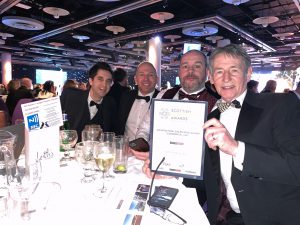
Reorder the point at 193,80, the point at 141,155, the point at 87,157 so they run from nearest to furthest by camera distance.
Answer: the point at 87,157
the point at 141,155
the point at 193,80

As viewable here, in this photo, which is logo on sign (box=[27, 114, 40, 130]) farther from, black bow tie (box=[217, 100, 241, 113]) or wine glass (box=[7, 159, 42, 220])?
black bow tie (box=[217, 100, 241, 113])

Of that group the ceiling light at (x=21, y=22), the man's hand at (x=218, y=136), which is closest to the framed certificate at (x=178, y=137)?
the man's hand at (x=218, y=136)

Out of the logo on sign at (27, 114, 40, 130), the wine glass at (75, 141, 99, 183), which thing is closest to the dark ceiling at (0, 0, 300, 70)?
the wine glass at (75, 141, 99, 183)

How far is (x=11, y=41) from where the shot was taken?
15.0m

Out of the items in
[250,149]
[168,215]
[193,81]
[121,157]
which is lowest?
[168,215]

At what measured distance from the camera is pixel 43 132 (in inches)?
51.6

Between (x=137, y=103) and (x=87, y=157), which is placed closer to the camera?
(x=87, y=157)

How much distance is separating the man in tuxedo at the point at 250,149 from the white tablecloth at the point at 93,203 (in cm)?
35

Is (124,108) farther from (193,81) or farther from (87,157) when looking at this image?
(87,157)

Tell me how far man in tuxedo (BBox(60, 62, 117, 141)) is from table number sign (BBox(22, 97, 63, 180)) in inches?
63.3

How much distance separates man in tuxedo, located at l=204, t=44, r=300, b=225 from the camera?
134 cm

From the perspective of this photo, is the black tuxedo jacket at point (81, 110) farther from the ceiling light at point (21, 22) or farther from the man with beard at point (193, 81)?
the ceiling light at point (21, 22)

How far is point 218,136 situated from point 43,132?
0.92 meters

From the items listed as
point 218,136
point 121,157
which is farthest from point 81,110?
point 218,136
